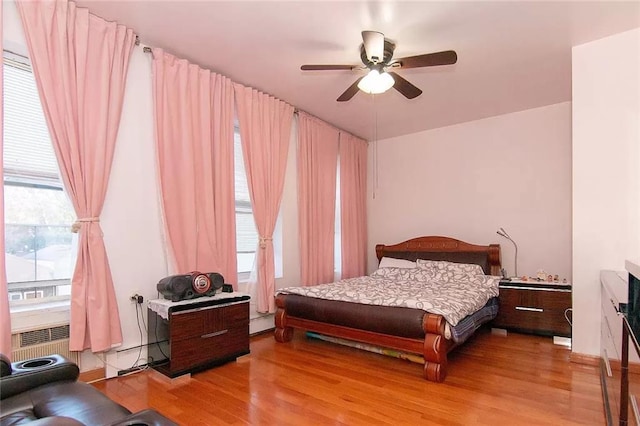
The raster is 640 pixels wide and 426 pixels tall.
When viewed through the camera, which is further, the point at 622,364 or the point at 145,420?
the point at 622,364

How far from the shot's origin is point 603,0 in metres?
2.44

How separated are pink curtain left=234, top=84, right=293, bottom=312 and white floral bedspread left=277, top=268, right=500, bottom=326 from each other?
0.92 feet

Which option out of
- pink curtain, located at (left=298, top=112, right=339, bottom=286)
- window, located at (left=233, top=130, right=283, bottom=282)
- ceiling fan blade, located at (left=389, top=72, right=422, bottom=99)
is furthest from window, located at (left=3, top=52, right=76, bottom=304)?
ceiling fan blade, located at (left=389, top=72, right=422, bottom=99)

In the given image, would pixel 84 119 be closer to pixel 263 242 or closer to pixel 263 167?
pixel 263 167

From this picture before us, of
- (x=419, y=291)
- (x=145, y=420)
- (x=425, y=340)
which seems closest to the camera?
(x=145, y=420)

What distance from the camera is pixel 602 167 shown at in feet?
9.86

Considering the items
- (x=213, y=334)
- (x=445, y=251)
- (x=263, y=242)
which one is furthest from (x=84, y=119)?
(x=445, y=251)

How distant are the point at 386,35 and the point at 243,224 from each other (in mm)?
2431

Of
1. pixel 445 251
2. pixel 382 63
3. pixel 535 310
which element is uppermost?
pixel 382 63

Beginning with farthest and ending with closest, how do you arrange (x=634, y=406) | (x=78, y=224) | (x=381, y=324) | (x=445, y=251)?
(x=445, y=251), (x=381, y=324), (x=78, y=224), (x=634, y=406)

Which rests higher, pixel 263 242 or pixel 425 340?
pixel 263 242

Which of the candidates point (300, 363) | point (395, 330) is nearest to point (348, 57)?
point (395, 330)

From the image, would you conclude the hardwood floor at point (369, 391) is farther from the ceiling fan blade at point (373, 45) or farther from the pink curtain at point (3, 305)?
the ceiling fan blade at point (373, 45)

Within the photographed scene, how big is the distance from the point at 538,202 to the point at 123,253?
4.62m
